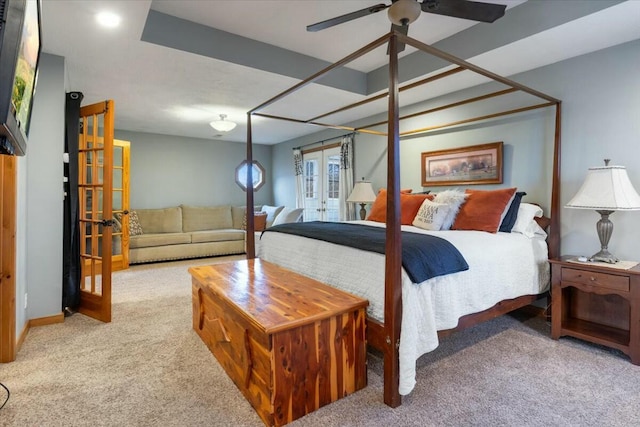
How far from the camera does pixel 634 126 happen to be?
2596 millimetres

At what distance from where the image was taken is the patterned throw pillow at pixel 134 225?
18.1 feet

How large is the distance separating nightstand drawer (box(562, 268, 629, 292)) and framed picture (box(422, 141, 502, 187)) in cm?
121

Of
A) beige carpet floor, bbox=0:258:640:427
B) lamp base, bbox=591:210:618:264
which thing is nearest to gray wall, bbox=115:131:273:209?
beige carpet floor, bbox=0:258:640:427

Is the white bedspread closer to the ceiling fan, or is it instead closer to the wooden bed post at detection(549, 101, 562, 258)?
the wooden bed post at detection(549, 101, 562, 258)

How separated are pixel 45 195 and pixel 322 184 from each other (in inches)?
162

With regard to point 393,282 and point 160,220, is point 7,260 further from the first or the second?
point 160,220

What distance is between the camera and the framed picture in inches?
136

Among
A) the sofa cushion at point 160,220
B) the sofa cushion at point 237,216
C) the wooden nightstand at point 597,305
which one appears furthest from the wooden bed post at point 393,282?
the sofa cushion at point 237,216

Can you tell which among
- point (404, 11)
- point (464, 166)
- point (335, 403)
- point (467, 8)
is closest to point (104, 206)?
point (335, 403)

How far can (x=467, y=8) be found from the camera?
206 cm

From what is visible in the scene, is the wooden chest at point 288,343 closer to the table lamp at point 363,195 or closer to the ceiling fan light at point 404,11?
the ceiling fan light at point 404,11

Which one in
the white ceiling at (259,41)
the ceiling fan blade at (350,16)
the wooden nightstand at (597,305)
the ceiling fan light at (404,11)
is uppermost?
the white ceiling at (259,41)

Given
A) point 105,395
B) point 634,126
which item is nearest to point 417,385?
point 105,395

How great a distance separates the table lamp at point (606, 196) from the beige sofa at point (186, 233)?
5.11m
